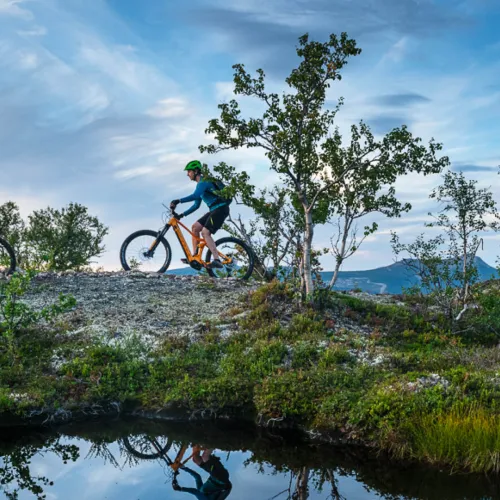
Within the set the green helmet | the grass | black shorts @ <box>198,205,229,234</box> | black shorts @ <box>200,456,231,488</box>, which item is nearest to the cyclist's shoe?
black shorts @ <box>198,205,229,234</box>

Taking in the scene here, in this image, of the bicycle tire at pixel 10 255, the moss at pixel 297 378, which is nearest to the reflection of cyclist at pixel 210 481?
the moss at pixel 297 378

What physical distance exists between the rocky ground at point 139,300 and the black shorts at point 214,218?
1.91 m

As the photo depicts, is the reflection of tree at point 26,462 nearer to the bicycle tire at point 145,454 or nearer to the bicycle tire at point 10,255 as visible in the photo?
the bicycle tire at point 145,454

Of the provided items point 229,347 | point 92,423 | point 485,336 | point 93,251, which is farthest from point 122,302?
point 93,251

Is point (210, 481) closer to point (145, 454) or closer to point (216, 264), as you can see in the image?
point (145, 454)

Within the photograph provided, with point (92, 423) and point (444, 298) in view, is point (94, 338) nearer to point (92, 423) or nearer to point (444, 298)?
point (92, 423)

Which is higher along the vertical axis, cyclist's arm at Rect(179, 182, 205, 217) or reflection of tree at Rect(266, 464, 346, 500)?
cyclist's arm at Rect(179, 182, 205, 217)

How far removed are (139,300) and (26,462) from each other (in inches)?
324

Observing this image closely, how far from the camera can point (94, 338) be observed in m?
15.4

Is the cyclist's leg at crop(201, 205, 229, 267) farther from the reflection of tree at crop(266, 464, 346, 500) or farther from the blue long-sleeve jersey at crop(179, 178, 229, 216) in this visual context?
the reflection of tree at crop(266, 464, 346, 500)

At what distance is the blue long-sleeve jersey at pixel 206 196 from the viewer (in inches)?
769

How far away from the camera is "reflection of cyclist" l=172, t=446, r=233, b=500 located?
9.37 meters

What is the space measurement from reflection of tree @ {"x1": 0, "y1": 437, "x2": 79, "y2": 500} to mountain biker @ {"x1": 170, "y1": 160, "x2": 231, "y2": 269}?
938 centimetres

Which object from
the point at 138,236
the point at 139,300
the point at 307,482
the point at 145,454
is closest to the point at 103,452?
the point at 145,454
